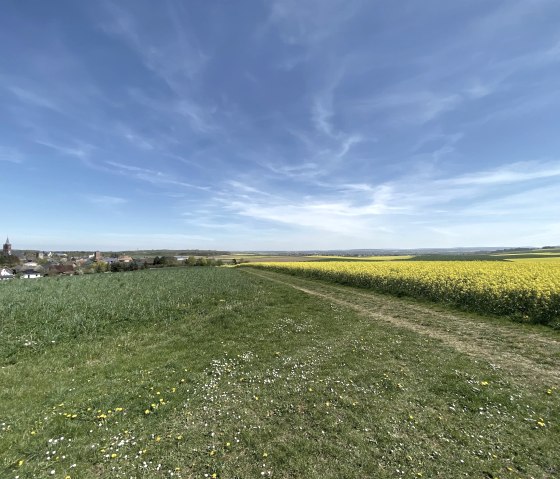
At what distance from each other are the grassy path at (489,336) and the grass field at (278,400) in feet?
0.32

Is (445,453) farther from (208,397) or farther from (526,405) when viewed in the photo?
(208,397)

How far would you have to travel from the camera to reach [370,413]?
276 inches

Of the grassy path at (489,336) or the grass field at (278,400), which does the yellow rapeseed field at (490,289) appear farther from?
the grass field at (278,400)

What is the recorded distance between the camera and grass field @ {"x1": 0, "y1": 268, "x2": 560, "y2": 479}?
545 centimetres

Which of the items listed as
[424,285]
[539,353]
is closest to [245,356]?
[539,353]

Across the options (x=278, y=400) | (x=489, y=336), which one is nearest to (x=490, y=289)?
(x=489, y=336)

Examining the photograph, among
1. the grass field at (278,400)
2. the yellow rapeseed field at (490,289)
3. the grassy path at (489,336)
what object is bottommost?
the grass field at (278,400)

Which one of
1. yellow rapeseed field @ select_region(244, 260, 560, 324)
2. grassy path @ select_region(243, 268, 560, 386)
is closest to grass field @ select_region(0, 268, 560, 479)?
grassy path @ select_region(243, 268, 560, 386)

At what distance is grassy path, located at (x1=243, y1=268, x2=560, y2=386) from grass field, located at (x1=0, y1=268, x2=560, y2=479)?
97 millimetres

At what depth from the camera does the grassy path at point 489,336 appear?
30.8ft

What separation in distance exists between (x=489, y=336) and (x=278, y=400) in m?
11.3

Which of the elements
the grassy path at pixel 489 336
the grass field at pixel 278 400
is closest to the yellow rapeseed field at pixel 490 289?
the grassy path at pixel 489 336

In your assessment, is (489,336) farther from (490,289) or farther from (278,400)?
(278,400)

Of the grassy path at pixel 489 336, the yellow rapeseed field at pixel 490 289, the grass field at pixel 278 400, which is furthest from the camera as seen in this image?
the yellow rapeseed field at pixel 490 289
